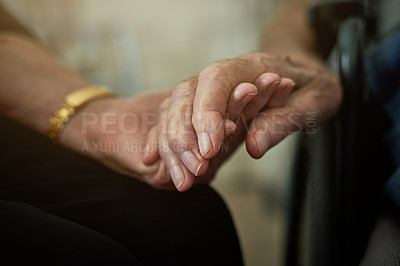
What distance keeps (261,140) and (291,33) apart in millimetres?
454

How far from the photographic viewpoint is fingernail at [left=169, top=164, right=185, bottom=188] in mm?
324

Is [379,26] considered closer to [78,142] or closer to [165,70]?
[78,142]

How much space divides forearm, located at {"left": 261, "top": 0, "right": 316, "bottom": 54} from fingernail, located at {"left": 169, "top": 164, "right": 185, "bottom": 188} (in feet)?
1.16

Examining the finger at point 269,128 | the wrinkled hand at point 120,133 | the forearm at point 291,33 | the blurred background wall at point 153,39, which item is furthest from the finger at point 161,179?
the blurred background wall at point 153,39

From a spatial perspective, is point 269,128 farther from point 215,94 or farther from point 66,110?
point 66,110

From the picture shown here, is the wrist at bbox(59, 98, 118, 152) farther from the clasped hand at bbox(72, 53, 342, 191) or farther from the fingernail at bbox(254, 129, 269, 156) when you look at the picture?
the fingernail at bbox(254, 129, 269, 156)

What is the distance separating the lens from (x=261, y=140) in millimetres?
338

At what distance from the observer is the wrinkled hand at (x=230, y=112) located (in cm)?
30

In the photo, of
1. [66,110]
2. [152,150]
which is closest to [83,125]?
[66,110]

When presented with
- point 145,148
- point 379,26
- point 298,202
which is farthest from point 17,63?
point 379,26

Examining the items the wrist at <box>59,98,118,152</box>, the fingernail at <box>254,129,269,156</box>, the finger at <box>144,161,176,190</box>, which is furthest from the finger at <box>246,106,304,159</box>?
the wrist at <box>59,98,118,152</box>

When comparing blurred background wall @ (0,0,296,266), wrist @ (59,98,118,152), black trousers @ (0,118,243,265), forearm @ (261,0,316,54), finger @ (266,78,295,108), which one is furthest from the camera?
blurred background wall @ (0,0,296,266)

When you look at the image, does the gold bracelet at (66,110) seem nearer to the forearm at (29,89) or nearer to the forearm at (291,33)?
the forearm at (29,89)

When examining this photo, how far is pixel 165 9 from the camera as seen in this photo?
2264 mm
